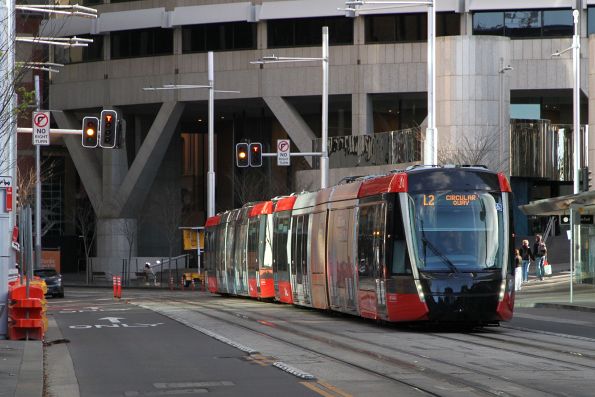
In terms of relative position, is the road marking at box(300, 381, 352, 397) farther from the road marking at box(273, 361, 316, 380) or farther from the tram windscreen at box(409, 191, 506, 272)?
the tram windscreen at box(409, 191, 506, 272)

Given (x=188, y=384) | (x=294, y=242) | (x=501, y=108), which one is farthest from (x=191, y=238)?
(x=188, y=384)

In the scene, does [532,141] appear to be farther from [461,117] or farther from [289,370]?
[289,370]

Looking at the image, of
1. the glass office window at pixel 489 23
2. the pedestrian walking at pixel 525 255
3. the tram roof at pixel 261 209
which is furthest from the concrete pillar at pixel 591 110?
the tram roof at pixel 261 209

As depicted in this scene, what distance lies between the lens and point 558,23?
69250 millimetres

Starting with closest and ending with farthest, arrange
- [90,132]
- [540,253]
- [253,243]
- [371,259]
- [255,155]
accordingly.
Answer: [371,259], [90,132], [253,243], [255,155], [540,253]

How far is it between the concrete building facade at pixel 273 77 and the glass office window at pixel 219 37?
6 cm

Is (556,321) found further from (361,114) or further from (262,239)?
(361,114)

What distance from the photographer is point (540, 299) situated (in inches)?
1550

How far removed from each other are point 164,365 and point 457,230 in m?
8.25

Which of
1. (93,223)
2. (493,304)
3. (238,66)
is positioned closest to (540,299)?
(493,304)

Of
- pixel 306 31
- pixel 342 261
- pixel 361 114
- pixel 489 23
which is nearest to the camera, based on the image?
pixel 342 261

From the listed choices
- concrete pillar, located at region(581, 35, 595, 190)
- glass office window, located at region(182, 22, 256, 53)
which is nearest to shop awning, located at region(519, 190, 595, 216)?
concrete pillar, located at region(581, 35, 595, 190)

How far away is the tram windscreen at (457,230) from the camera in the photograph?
79.2 ft

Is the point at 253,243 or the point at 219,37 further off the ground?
the point at 219,37
